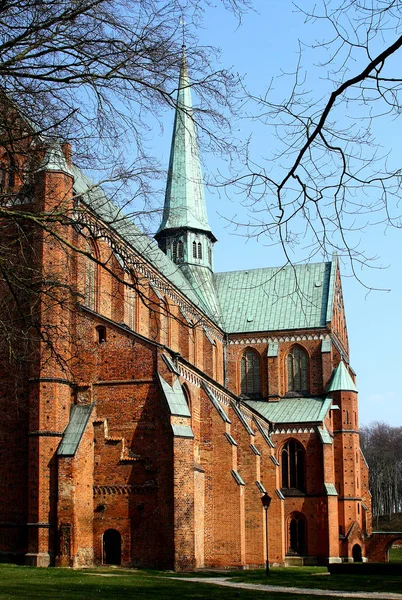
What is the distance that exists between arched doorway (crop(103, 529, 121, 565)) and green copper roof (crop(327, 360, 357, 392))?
23987 millimetres

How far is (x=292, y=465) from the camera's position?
4653 centimetres

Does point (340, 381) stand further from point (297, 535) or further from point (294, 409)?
point (297, 535)

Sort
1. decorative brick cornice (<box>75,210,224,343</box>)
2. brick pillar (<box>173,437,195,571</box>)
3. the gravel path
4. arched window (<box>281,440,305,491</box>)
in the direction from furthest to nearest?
arched window (<box>281,440,305,491</box>)
brick pillar (<box>173,437,195,571</box>)
the gravel path
decorative brick cornice (<box>75,210,224,343</box>)

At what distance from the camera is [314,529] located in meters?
44.4

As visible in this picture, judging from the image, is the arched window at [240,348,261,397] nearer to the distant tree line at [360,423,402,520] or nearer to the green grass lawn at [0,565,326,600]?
the green grass lawn at [0,565,326,600]

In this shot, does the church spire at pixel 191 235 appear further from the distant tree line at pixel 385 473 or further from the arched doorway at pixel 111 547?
the distant tree line at pixel 385 473

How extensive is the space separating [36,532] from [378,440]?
313 feet

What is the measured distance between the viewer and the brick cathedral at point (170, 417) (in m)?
25.9

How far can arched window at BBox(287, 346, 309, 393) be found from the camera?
50875 millimetres

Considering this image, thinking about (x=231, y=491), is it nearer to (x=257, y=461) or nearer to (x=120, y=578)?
(x=257, y=461)

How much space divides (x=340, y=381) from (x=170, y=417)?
2338 centimetres

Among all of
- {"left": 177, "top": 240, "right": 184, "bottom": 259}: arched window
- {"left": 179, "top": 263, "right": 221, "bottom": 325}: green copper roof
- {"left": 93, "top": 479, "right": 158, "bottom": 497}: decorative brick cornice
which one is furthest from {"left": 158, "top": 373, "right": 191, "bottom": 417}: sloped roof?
{"left": 177, "top": 240, "right": 184, "bottom": 259}: arched window

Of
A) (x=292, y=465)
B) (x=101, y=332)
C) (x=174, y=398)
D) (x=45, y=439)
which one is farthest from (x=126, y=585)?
(x=292, y=465)

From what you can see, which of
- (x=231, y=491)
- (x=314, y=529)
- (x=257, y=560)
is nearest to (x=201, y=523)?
(x=231, y=491)
